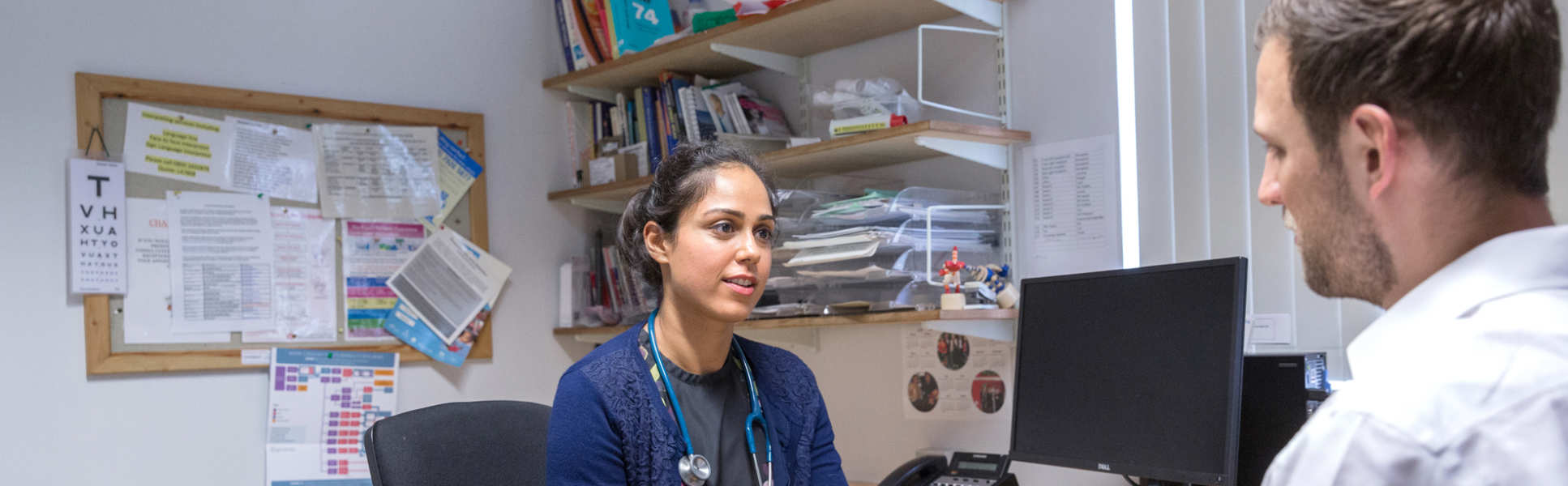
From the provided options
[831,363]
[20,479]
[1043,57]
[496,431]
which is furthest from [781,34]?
[20,479]

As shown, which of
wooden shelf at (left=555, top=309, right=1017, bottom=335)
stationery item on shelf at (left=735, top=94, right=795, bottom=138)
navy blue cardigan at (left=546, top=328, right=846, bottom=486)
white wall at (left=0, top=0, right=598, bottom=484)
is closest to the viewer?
navy blue cardigan at (left=546, top=328, right=846, bottom=486)

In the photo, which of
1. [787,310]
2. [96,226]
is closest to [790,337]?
[787,310]

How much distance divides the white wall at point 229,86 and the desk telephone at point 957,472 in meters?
1.35

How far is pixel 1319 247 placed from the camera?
689 mm

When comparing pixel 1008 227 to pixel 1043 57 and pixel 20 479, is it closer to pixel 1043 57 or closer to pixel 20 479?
pixel 1043 57

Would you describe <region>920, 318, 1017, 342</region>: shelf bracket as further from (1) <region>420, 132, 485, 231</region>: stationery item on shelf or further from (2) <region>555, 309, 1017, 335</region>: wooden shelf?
(1) <region>420, 132, 485, 231</region>: stationery item on shelf

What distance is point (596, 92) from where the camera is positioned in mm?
3254

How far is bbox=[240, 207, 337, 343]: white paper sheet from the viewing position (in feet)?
9.23

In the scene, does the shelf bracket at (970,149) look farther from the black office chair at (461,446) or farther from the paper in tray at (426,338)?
the paper in tray at (426,338)

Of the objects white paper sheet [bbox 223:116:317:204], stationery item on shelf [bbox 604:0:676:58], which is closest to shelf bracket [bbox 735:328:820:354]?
stationery item on shelf [bbox 604:0:676:58]

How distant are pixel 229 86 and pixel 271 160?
0.20 m

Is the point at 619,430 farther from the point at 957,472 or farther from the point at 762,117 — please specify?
the point at 762,117

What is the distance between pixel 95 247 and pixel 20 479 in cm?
53

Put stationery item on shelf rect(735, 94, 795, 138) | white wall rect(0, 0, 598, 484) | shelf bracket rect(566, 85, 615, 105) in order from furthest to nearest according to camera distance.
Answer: shelf bracket rect(566, 85, 615, 105) → stationery item on shelf rect(735, 94, 795, 138) → white wall rect(0, 0, 598, 484)
